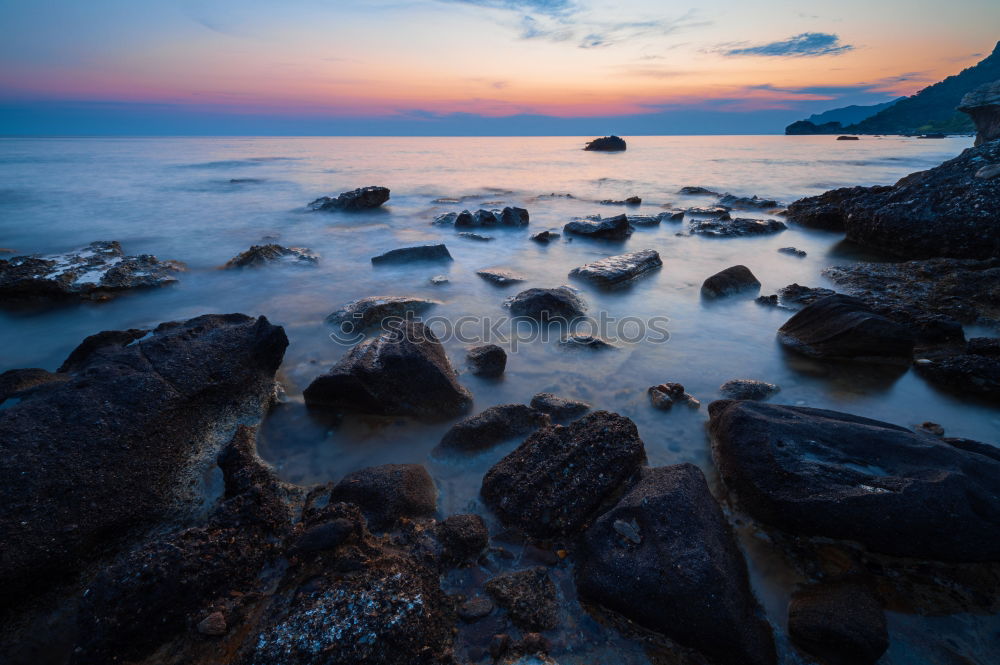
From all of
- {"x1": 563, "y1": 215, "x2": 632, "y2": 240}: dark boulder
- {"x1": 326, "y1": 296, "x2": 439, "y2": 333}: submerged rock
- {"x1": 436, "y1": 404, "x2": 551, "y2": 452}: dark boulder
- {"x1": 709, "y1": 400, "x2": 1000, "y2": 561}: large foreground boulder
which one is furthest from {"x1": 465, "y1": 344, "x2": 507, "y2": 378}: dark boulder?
{"x1": 563, "y1": 215, "x2": 632, "y2": 240}: dark boulder

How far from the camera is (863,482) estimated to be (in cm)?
245

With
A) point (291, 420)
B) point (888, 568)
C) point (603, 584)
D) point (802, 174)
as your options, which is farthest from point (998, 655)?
point (802, 174)

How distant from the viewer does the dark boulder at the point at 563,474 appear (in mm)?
2547

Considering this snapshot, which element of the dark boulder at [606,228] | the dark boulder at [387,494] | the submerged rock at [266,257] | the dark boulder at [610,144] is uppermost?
the dark boulder at [610,144]

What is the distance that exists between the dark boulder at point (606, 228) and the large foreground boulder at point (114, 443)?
8.20m

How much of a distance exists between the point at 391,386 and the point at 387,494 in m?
1.12

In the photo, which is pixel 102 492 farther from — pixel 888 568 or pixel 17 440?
pixel 888 568

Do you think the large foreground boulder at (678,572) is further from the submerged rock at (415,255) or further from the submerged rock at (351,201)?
the submerged rock at (351,201)

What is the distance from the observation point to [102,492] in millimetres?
2518

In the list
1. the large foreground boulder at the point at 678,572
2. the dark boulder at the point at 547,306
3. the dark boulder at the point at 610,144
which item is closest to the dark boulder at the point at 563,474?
the large foreground boulder at the point at 678,572

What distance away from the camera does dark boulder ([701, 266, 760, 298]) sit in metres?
6.51

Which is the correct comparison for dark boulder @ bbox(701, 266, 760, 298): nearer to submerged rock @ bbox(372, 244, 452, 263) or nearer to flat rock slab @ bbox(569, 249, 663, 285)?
flat rock slab @ bbox(569, 249, 663, 285)

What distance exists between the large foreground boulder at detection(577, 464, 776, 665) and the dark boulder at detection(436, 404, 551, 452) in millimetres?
1088

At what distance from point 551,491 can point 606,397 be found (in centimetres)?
153
